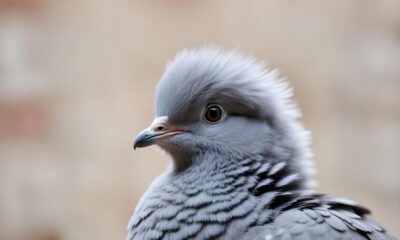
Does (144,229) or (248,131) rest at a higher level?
(248,131)

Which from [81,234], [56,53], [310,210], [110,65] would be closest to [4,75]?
[56,53]

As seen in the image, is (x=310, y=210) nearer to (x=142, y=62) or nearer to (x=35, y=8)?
(x=142, y=62)

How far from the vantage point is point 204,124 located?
7.35 feet

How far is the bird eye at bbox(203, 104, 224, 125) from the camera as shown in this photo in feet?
7.34

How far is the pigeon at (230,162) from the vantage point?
199cm

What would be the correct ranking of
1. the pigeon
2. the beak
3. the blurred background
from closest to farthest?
the pigeon, the beak, the blurred background

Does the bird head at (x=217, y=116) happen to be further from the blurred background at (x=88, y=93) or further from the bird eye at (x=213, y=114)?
the blurred background at (x=88, y=93)

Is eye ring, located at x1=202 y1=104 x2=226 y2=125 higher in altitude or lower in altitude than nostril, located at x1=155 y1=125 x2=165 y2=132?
higher

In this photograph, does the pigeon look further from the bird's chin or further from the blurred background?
the blurred background

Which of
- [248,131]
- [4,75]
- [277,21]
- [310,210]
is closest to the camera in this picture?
[310,210]

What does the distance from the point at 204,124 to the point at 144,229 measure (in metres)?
0.38

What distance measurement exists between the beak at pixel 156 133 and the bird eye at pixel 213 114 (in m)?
0.08

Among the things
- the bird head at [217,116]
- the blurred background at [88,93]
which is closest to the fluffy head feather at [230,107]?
the bird head at [217,116]

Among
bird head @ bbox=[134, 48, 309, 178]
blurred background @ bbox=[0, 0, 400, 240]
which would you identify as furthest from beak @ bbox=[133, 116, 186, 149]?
blurred background @ bbox=[0, 0, 400, 240]
